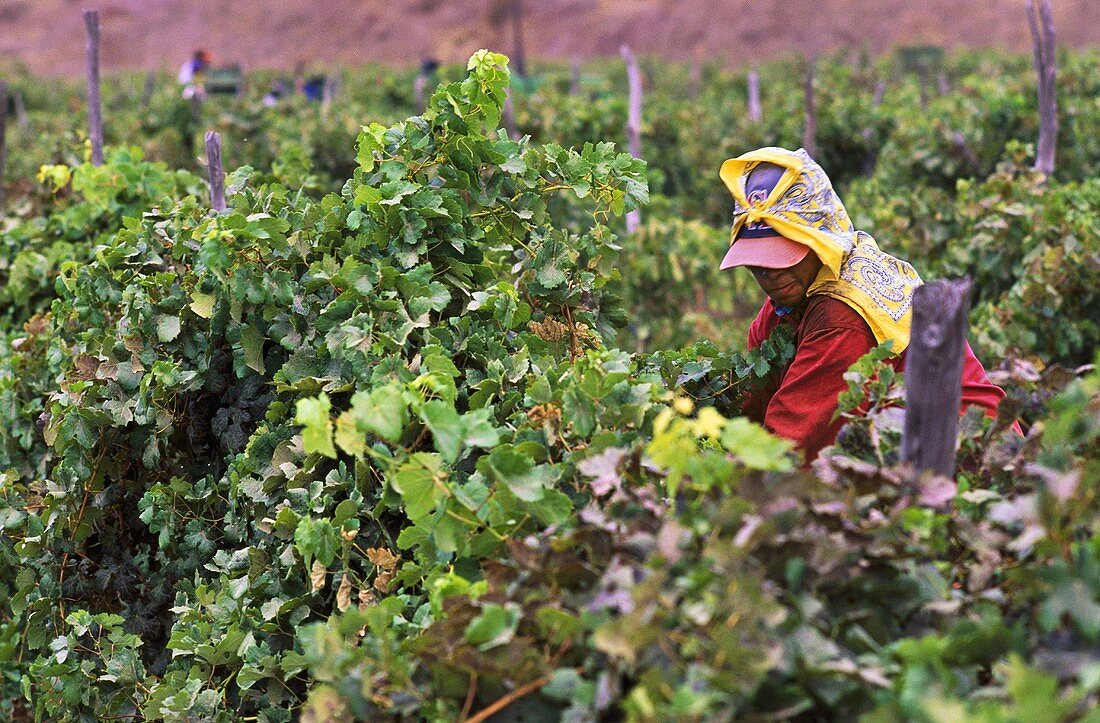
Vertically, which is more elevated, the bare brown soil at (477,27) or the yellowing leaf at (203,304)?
the yellowing leaf at (203,304)

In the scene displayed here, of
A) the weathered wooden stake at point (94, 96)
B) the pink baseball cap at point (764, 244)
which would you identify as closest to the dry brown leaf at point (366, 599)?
the pink baseball cap at point (764, 244)

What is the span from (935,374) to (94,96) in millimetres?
5423

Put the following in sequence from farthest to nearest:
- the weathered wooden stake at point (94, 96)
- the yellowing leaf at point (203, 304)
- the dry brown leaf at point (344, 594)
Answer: the weathered wooden stake at point (94, 96) → the yellowing leaf at point (203, 304) → the dry brown leaf at point (344, 594)

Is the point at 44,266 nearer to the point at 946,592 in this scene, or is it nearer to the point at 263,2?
the point at 946,592

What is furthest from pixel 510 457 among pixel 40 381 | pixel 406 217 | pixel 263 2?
pixel 263 2

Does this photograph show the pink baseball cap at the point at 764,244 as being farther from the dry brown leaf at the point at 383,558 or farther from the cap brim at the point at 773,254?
the dry brown leaf at the point at 383,558

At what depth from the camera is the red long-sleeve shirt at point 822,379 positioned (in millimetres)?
2641

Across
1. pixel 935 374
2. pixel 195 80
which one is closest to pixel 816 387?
pixel 935 374

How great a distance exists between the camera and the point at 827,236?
8.98 ft

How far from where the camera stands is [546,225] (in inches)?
119

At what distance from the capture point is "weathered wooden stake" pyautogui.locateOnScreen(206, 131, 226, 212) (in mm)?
3721

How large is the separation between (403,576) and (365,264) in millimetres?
782

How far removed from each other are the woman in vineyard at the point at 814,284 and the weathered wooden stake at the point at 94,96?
4.08 metres

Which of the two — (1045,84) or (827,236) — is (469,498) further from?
(1045,84)
